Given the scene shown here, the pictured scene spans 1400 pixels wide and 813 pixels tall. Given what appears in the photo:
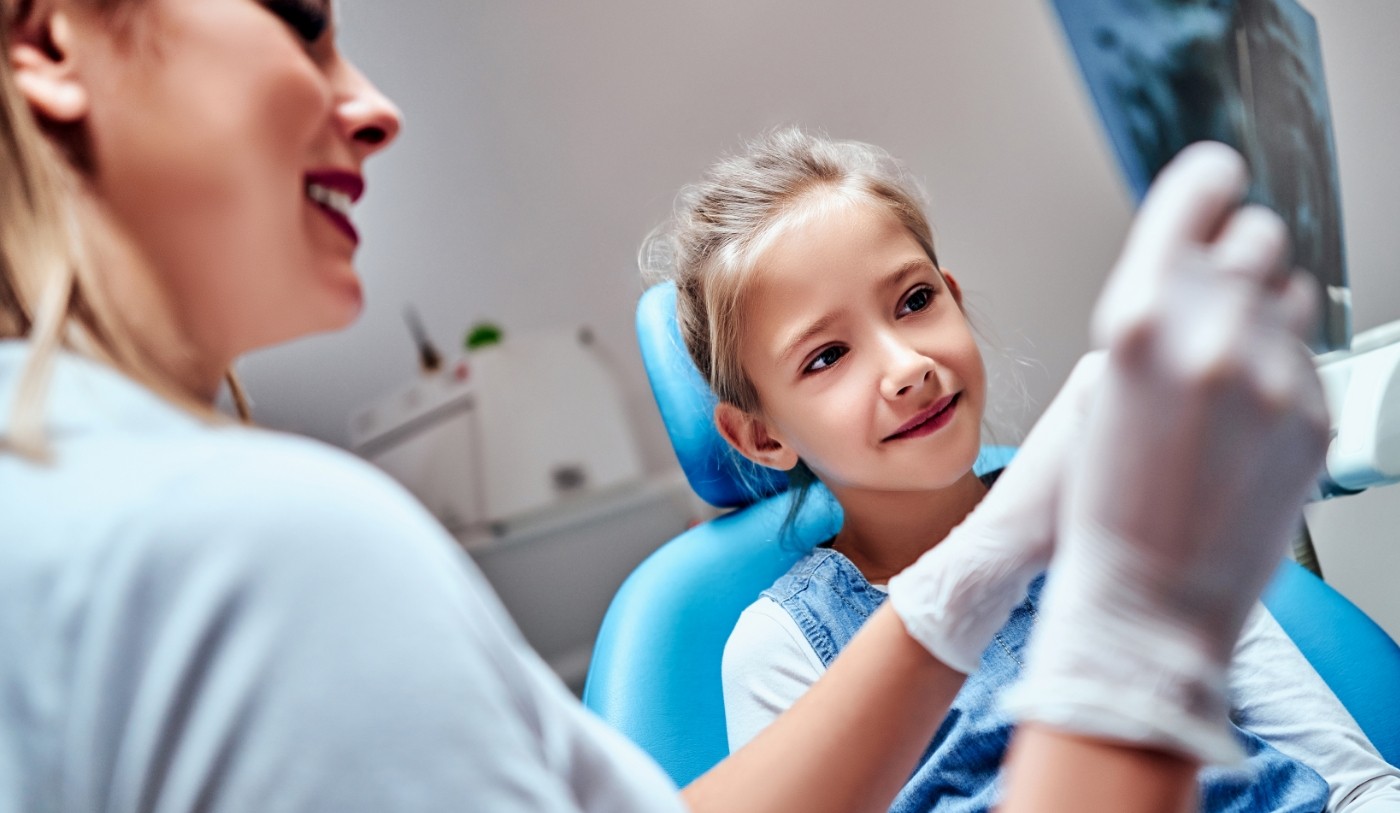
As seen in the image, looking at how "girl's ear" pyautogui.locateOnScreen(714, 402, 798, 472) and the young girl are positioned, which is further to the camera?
"girl's ear" pyautogui.locateOnScreen(714, 402, 798, 472)

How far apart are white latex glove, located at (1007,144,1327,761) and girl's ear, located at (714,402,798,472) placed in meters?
0.72

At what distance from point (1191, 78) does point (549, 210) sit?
101 centimetres

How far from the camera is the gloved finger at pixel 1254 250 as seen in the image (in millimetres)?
395

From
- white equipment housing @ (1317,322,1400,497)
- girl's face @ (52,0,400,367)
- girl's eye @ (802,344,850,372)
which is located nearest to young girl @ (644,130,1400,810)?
girl's eye @ (802,344,850,372)

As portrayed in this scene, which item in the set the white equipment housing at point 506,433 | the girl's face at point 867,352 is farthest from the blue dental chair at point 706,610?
the white equipment housing at point 506,433

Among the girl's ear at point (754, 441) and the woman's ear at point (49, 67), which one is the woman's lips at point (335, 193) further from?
the girl's ear at point (754, 441)

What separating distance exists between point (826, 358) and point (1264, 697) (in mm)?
521

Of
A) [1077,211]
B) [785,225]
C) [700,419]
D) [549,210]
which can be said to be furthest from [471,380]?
[1077,211]

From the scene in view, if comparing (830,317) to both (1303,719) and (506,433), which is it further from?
(506,433)

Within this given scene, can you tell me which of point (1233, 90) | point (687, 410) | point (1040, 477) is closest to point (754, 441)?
point (687, 410)

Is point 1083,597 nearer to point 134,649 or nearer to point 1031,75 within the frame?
point 134,649

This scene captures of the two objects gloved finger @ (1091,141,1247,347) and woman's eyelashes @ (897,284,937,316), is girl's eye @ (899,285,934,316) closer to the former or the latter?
woman's eyelashes @ (897,284,937,316)

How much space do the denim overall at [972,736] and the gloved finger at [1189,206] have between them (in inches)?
24.0

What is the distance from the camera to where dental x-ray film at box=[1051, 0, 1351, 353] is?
1404mm
